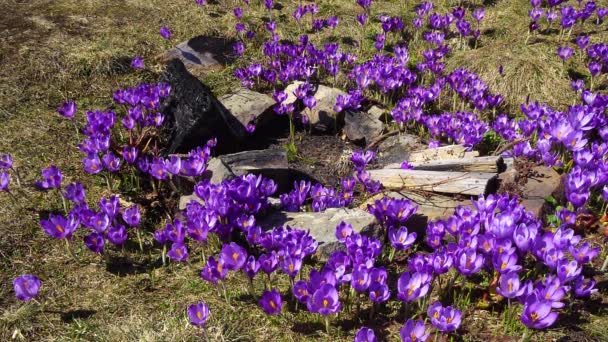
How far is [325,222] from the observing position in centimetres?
406

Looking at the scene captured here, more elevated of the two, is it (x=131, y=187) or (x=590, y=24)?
(x=590, y=24)

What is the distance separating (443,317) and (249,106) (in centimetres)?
374

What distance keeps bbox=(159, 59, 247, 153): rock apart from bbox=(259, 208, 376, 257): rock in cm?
149

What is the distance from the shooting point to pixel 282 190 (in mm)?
5004

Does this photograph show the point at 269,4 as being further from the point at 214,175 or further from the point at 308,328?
the point at 308,328

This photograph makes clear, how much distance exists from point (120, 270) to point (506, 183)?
3.23 metres

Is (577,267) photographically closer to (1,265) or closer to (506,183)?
(506,183)

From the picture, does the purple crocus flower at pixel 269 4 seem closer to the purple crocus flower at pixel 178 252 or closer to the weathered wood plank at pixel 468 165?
the weathered wood plank at pixel 468 165

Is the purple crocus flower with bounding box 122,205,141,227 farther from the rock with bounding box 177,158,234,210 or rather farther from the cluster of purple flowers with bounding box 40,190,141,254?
the rock with bounding box 177,158,234,210

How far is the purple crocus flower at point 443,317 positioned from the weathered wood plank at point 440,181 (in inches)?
64.4

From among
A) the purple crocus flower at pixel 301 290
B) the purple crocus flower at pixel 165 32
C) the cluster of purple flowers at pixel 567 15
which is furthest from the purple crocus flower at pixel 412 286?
the cluster of purple flowers at pixel 567 15

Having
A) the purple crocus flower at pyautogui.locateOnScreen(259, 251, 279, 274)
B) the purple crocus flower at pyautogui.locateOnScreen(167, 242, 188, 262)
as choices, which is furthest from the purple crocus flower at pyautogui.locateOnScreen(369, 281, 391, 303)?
the purple crocus flower at pyautogui.locateOnScreen(167, 242, 188, 262)

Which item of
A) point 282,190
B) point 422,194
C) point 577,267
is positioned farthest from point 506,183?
point 282,190

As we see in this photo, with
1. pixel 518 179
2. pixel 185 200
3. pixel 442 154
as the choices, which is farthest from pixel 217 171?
pixel 518 179
